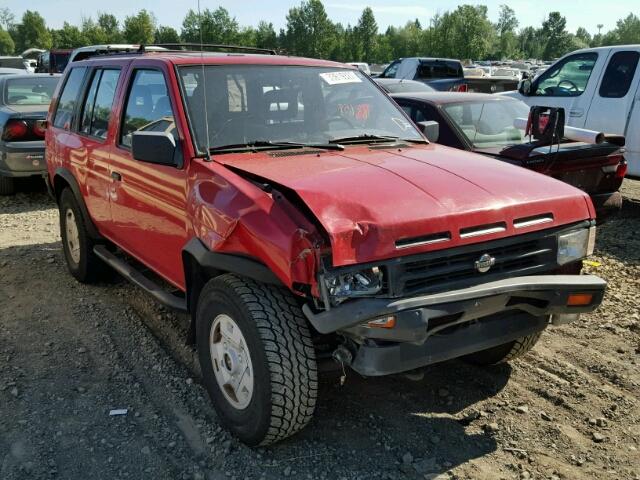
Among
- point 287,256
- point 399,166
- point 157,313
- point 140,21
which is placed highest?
point 140,21

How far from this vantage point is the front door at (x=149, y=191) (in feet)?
12.2

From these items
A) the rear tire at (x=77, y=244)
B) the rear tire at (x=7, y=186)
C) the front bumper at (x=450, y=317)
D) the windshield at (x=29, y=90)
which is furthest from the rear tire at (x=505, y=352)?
the windshield at (x=29, y=90)

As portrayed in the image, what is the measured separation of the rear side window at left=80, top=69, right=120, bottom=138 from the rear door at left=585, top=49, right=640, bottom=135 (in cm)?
651

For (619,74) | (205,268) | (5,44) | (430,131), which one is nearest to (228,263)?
(205,268)

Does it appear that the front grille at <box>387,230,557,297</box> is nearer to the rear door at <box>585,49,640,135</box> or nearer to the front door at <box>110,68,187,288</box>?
the front door at <box>110,68,187,288</box>

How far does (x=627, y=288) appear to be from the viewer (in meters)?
5.40

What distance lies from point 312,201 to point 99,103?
2.82 metres

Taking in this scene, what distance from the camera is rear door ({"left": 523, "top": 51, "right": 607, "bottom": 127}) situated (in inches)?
339

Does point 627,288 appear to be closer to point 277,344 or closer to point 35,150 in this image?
point 277,344

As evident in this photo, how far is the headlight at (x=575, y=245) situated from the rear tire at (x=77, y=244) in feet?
12.5

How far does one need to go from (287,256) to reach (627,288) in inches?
155

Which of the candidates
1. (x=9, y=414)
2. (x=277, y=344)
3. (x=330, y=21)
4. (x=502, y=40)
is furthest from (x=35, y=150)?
(x=502, y=40)

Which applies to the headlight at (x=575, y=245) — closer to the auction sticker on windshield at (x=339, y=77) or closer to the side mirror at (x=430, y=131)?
the side mirror at (x=430, y=131)

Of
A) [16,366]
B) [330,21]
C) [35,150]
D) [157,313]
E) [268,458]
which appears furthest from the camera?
[330,21]
